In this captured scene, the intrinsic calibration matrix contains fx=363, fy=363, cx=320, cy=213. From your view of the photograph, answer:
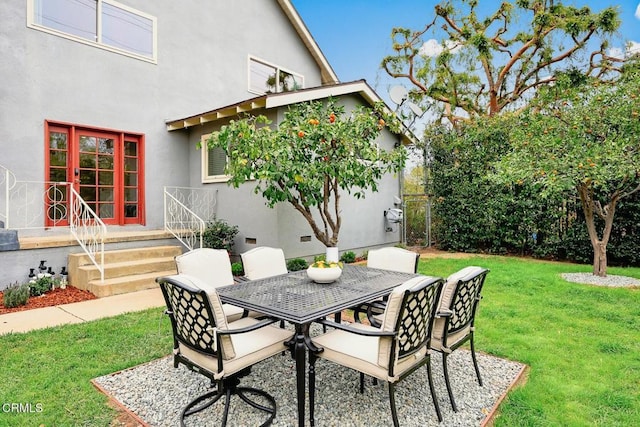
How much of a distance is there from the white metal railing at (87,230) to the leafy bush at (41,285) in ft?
2.38

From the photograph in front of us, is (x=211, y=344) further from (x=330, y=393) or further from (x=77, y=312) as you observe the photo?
(x=77, y=312)

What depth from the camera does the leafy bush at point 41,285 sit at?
622cm

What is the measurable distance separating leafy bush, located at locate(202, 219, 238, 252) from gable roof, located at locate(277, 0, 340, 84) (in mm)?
7748

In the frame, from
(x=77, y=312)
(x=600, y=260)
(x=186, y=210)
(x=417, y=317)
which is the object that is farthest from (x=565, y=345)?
(x=186, y=210)

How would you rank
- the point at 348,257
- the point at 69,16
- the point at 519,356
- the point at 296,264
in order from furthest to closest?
the point at 348,257 → the point at 296,264 → the point at 69,16 → the point at 519,356

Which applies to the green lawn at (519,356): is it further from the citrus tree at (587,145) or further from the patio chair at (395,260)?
the citrus tree at (587,145)

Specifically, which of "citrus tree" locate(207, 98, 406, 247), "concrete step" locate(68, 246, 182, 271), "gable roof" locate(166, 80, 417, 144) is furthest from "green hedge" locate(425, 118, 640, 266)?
"concrete step" locate(68, 246, 182, 271)

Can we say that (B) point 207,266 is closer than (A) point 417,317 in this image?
No

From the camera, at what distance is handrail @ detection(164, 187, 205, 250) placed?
8396 millimetres

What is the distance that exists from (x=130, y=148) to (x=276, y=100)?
3980mm

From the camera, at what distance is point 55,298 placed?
20.0 feet

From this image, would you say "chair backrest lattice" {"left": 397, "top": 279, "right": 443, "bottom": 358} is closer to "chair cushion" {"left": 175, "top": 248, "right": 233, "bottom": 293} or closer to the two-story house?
"chair cushion" {"left": 175, "top": 248, "right": 233, "bottom": 293}

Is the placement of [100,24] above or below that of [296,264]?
above

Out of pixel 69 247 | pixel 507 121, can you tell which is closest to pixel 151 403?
pixel 69 247
